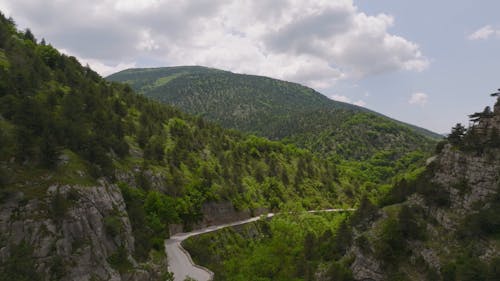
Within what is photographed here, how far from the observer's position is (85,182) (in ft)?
126

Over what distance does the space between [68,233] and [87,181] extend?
7309 mm

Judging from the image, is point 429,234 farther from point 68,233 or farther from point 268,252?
point 68,233

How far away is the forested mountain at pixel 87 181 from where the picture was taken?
31.5m

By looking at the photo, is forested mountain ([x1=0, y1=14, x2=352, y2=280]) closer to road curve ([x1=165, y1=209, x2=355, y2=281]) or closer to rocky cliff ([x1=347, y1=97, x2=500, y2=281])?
road curve ([x1=165, y1=209, x2=355, y2=281])

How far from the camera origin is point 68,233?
3316 cm

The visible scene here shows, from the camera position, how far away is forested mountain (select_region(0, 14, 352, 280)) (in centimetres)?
3147

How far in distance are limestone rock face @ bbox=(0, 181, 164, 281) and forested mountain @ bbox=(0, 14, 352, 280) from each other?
93 mm

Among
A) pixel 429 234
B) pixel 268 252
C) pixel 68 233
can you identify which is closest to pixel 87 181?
pixel 68 233

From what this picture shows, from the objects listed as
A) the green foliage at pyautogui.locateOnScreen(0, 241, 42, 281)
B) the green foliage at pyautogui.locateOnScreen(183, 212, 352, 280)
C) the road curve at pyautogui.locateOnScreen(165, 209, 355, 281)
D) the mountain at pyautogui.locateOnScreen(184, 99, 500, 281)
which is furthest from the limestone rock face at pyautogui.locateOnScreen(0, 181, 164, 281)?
the mountain at pyautogui.locateOnScreen(184, 99, 500, 281)

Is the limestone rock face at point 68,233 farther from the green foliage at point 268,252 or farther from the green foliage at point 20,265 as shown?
the green foliage at point 268,252

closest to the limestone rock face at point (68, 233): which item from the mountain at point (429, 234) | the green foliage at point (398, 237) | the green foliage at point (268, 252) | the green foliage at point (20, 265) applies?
the green foliage at point (20, 265)

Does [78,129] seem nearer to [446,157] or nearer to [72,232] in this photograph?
[72,232]

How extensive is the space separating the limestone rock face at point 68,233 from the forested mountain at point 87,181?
0.31 feet

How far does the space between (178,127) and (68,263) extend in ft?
227
